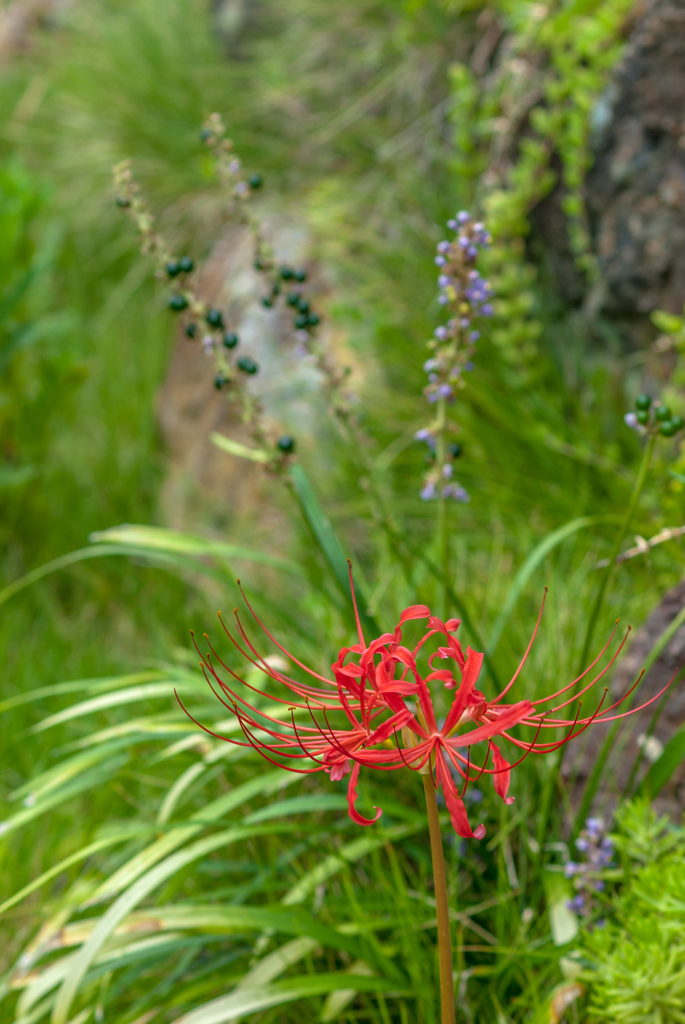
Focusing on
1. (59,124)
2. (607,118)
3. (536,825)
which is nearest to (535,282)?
(607,118)

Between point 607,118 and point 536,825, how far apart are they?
206cm

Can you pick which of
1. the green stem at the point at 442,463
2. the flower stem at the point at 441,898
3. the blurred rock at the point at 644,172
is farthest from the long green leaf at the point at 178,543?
the blurred rock at the point at 644,172

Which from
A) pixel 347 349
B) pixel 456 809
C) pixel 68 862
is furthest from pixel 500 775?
pixel 347 349

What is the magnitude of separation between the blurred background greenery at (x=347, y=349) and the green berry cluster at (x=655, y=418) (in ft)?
1.63

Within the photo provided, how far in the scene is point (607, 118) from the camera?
8.61 ft

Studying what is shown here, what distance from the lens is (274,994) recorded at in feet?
4.42

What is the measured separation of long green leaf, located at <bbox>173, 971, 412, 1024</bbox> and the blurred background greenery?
4.5 inches

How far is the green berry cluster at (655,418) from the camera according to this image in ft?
4.31

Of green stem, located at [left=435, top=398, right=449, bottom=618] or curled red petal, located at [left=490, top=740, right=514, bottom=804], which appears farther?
green stem, located at [left=435, top=398, right=449, bottom=618]

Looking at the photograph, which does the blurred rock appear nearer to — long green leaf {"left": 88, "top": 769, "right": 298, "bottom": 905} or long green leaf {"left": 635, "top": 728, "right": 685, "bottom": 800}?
long green leaf {"left": 635, "top": 728, "right": 685, "bottom": 800}

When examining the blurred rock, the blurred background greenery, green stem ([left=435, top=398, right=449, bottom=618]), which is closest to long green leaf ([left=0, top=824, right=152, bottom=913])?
the blurred background greenery

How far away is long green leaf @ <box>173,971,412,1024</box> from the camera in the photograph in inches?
52.1

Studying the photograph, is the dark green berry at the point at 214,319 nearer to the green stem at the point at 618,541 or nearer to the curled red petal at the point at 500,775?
the green stem at the point at 618,541

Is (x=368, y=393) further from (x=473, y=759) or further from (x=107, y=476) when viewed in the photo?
(x=473, y=759)
